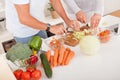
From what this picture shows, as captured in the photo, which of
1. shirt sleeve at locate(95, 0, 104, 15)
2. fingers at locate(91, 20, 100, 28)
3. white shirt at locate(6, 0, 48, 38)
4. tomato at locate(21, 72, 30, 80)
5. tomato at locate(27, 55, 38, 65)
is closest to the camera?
tomato at locate(21, 72, 30, 80)

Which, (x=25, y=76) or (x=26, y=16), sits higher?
(x=26, y=16)

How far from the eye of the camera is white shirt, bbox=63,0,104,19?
1668 millimetres

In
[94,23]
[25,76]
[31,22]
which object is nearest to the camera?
[25,76]

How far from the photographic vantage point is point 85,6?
1.83m

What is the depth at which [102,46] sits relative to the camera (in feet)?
4.31

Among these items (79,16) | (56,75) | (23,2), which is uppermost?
(23,2)

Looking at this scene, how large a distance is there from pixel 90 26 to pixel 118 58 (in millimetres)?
439

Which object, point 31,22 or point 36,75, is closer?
point 36,75

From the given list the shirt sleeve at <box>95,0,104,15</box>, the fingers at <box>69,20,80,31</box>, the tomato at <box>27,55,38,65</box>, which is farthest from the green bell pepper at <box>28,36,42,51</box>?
the shirt sleeve at <box>95,0,104,15</box>

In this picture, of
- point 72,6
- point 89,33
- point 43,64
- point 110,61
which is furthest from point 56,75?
point 72,6

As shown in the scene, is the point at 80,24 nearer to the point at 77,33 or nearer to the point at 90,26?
the point at 90,26

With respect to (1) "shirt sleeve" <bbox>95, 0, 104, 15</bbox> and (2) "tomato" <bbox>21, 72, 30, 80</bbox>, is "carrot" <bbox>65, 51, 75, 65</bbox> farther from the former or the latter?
(1) "shirt sleeve" <bbox>95, 0, 104, 15</bbox>

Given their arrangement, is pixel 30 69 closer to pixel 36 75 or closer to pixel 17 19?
pixel 36 75

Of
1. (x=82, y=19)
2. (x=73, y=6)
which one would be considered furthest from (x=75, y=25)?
(x=73, y=6)
